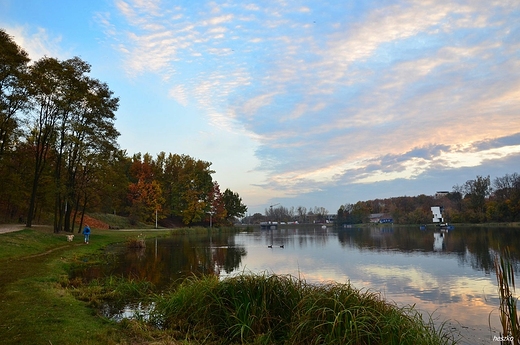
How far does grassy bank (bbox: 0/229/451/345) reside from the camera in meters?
6.64

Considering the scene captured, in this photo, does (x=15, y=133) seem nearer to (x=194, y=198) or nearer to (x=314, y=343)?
(x=314, y=343)

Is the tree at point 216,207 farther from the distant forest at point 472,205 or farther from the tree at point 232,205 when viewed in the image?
the distant forest at point 472,205

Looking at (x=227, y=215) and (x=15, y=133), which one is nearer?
(x=15, y=133)

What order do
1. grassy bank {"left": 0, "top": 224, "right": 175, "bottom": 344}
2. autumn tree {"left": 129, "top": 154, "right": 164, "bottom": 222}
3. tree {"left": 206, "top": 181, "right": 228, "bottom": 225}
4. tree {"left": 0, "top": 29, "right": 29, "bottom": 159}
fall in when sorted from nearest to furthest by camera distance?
1. grassy bank {"left": 0, "top": 224, "right": 175, "bottom": 344}
2. tree {"left": 0, "top": 29, "right": 29, "bottom": 159}
3. autumn tree {"left": 129, "top": 154, "right": 164, "bottom": 222}
4. tree {"left": 206, "top": 181, "right": 228, "bottom": 225}

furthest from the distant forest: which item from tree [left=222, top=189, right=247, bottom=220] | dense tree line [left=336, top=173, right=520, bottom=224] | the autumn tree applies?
the autumn tree

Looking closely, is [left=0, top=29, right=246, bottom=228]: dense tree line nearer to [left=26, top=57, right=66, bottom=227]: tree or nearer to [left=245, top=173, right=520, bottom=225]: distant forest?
[left=26, top=57, right=66, bottom=227]: tree

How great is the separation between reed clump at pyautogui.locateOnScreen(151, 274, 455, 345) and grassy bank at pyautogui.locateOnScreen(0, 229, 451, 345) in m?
0.02

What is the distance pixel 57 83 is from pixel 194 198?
55.1 m

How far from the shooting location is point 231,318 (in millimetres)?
8062

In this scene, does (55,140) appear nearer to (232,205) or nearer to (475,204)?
(232,205)

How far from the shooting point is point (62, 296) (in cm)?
1049

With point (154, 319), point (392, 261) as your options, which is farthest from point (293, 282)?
point (392, 261)

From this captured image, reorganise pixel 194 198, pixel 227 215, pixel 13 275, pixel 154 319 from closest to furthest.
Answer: pixel 154 319 → pixel 13 275 → pixel 194 198 → pixel 227 215

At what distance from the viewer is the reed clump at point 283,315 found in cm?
665
